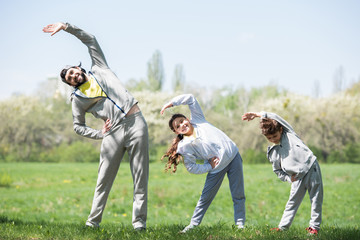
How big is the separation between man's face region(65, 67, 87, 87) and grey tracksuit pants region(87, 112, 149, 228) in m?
0.76

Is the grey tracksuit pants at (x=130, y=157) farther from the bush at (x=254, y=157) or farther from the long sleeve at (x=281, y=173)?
the bush at (x=254, y=157)

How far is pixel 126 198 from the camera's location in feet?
40.4

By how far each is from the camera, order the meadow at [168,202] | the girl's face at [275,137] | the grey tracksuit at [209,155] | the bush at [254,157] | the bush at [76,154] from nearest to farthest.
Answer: the girl's face at [275,137]
the grey tracksuit at [209,155]
the meadow at [168,202]
the bush at [254,157]
the bush at [76,154]

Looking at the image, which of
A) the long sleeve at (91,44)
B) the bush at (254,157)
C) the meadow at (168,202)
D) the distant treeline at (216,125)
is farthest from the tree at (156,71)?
the long sleeve at (91,44)

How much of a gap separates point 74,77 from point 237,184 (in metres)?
2.53

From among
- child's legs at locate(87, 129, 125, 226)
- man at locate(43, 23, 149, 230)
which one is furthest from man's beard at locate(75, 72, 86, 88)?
child's legs at locate(87, 129, 125, 226)

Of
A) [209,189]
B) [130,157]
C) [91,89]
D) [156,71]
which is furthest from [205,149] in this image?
[156,71]

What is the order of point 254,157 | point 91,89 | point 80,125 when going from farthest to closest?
1. point 254,157
2. point 80,125
3. point 91,89

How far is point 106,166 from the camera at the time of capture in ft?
17.4

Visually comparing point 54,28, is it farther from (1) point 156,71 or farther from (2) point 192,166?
(1) point 156,71

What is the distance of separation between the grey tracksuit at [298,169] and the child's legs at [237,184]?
52cm

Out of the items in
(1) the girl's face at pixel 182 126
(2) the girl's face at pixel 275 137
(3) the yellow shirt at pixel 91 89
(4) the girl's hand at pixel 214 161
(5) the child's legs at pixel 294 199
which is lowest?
(5) the child's legs at pixel 294 199

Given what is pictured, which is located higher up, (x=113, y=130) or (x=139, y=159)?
(x=113, y=130)

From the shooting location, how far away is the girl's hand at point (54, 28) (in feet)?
17.0
